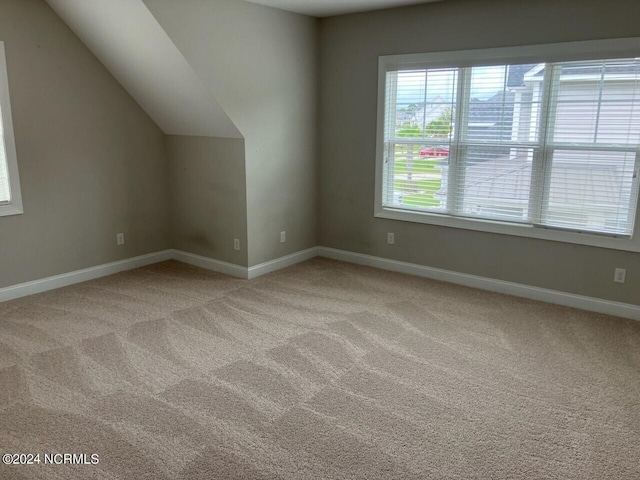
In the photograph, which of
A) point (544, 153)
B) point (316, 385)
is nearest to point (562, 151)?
point (544, 153)

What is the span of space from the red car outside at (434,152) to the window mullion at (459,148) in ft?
0.21

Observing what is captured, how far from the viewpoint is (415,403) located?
2.77 m

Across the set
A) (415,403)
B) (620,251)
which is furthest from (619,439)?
(620,251)

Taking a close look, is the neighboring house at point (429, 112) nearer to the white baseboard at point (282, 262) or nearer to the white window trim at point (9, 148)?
the white baseboard at point (282, 262)

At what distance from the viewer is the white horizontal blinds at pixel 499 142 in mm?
4090

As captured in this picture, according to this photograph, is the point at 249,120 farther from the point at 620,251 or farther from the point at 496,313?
the point at 620,251

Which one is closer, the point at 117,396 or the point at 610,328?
the point at 117,396

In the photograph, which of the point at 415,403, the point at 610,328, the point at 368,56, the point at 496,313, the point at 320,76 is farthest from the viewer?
the point at 320,76

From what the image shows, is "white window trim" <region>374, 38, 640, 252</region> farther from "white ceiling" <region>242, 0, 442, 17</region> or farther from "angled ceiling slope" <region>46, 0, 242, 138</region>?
"angled ceiling slope" <region>46, 0, 242, 138</region>

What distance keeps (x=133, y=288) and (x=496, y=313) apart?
3.05 metres

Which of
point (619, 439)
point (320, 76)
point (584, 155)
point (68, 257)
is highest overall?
point (320, 76)

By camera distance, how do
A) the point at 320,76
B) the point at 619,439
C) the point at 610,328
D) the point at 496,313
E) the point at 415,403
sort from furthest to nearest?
the point at 320,76 < the point at 496,313 < the point at 610,328 < the point at 415,403 < the point at 619,439

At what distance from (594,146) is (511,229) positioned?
0.88m

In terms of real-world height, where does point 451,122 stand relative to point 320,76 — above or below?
below
